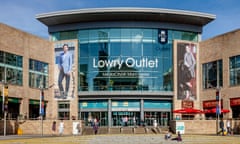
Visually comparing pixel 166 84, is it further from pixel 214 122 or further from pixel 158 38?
pixel 214 122

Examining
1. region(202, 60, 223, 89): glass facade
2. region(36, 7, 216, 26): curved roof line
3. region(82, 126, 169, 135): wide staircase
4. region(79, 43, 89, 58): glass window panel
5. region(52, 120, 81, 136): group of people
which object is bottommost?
region(82, 126, 169, 135): wide staircase

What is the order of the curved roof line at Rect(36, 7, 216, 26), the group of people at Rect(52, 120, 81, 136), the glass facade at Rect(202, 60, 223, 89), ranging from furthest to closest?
the curved roof line at Rect(36, 7, 216, 26) → the glass facade at Rect(202, 60, 223, 89) → the group of people at Rect(52, 120, 81, 136)

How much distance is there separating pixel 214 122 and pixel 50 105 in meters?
25.7

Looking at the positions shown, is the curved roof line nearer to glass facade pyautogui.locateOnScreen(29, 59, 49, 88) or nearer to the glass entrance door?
glass facade pyautogui.locateOnScreen(29, 59, 49, 88)

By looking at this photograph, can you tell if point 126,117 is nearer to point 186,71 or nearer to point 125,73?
point 125,73

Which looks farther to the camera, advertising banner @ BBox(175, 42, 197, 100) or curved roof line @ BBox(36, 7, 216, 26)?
advertising banner @ BBox(175, 42, 197, 100)

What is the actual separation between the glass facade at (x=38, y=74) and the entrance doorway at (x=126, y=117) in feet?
37.9

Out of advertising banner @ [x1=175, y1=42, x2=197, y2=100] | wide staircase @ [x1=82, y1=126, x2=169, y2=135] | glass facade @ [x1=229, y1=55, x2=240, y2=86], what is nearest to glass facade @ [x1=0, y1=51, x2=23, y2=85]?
wide staircase @ [x1=82, y1=126, x2=169, y2=135]

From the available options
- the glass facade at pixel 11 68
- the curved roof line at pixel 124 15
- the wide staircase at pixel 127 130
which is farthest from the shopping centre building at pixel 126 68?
the wide staircase at pixel 127 130

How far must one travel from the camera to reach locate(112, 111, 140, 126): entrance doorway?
2675 inches

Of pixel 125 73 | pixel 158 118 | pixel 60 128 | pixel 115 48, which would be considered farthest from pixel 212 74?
pixel 60 128

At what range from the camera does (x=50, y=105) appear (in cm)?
6931

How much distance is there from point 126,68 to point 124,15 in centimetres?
787

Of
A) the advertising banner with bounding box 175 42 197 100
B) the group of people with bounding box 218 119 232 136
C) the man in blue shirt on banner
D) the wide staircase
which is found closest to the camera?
the group of people with bounding box 218 119 232 136
